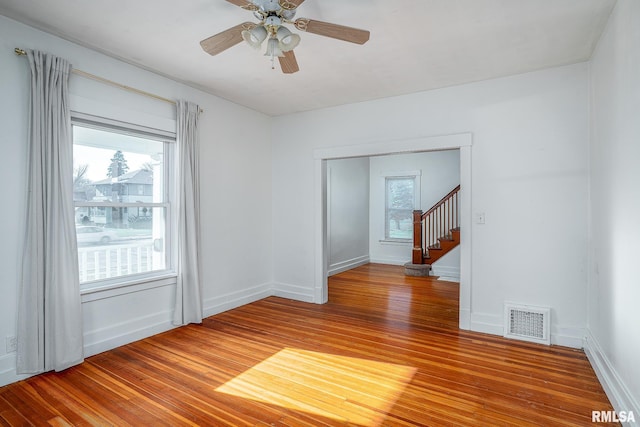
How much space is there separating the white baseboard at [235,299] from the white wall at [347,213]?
2029 millimetres

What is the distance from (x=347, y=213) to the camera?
761cm

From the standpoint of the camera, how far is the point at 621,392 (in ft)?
7.13

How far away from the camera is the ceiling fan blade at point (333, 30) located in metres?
2.16

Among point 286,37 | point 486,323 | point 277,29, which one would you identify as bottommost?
point 486,323

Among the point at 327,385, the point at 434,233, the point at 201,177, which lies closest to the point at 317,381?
the point at 327,385

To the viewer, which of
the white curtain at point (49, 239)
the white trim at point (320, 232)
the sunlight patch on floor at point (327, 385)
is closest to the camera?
the sunlight patch on floor at point (327, 385)

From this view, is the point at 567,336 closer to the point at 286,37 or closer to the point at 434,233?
the point at 286,37

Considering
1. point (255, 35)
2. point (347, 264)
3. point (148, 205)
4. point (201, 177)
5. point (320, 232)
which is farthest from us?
point (347, 264)

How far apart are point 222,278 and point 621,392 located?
4.00 metres

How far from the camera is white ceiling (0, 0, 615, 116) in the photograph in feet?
7.97

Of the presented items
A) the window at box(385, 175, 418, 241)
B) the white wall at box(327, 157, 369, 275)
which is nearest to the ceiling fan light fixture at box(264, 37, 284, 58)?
the white wall at box(327, 157, 369, 275)

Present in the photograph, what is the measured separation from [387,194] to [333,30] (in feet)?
20.9

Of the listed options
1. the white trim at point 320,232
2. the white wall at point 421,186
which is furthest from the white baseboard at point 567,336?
the white wall at point 421,186

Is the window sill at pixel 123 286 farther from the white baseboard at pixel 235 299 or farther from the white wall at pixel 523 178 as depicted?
the white wall at pixel 523 178
